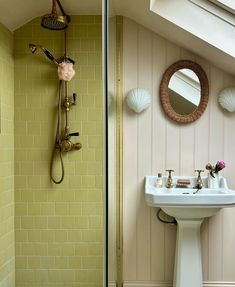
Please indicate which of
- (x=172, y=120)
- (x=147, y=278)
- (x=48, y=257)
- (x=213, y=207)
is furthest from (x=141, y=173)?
(x=48, y=257)

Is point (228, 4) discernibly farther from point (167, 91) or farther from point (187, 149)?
point (187, 149)

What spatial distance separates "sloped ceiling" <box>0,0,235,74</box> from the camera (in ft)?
6.86

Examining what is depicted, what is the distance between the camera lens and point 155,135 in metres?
2.45

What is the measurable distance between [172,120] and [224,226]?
0.95m

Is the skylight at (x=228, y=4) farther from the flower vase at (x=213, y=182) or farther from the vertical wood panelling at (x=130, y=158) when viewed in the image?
the flower vase at (x=213, y=182)

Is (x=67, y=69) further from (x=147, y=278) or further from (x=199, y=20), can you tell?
(x=147, y=278)

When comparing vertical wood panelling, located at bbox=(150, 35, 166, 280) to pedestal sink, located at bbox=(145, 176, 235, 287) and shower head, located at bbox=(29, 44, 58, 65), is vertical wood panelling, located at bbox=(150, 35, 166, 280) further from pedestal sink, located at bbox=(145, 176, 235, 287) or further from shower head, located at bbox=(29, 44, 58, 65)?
shower head, located at bbox=(29, 44, 58, 65)

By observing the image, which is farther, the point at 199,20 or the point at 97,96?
the point at 97,96

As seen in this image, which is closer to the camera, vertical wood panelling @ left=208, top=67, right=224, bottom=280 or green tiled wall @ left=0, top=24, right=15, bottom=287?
green tiled wall @ left=0, top=24, right=15, bottom=287

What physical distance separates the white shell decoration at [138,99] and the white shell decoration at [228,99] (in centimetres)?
57

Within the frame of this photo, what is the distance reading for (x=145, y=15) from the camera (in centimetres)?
221

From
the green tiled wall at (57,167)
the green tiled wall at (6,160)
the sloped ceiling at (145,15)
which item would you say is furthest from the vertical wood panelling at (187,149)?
the green tiled wall at (6,160)

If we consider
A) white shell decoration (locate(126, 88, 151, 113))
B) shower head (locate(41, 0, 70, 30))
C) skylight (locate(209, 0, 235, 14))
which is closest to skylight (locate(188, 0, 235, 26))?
skylight (locate(209, 0, 235, 14))

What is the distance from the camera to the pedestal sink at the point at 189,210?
1998mm
